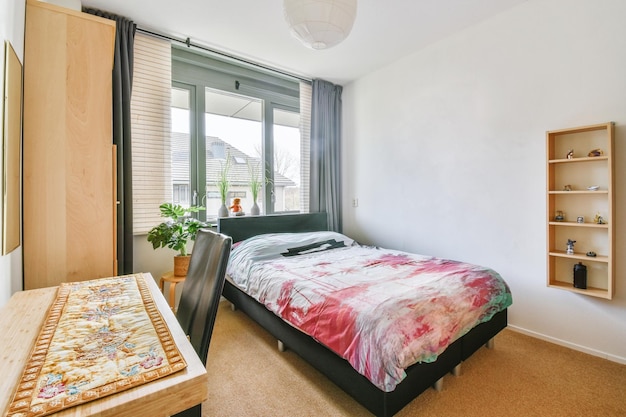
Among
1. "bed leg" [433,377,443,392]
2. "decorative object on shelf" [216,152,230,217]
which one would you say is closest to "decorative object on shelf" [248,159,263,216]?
"decorative object on shelf" [216,152,230,217]

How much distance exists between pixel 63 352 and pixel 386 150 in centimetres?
346

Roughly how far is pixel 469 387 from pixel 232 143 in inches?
130

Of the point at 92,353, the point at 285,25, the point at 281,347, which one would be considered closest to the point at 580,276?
the point at 281,347

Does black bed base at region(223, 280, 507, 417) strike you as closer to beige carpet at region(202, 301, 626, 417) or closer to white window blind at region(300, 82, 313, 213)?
beige carpet at region(202, 301, 626, 417)

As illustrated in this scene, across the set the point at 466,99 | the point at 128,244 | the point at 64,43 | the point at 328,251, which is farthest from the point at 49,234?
the point at 466,99

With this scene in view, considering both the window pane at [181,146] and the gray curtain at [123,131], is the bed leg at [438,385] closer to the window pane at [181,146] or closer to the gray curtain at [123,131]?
the gray curtain at [123,131]

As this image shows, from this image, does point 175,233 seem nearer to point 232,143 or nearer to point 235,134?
point 232,143

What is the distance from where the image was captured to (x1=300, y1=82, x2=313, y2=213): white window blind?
3.99 meters

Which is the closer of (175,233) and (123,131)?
(123,131)

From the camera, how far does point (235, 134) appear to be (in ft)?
12.0

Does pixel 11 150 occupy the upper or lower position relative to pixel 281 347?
upper

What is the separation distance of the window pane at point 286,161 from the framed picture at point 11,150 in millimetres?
2632

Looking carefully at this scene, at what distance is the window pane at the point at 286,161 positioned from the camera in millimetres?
3963

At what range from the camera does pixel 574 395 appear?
175cm
